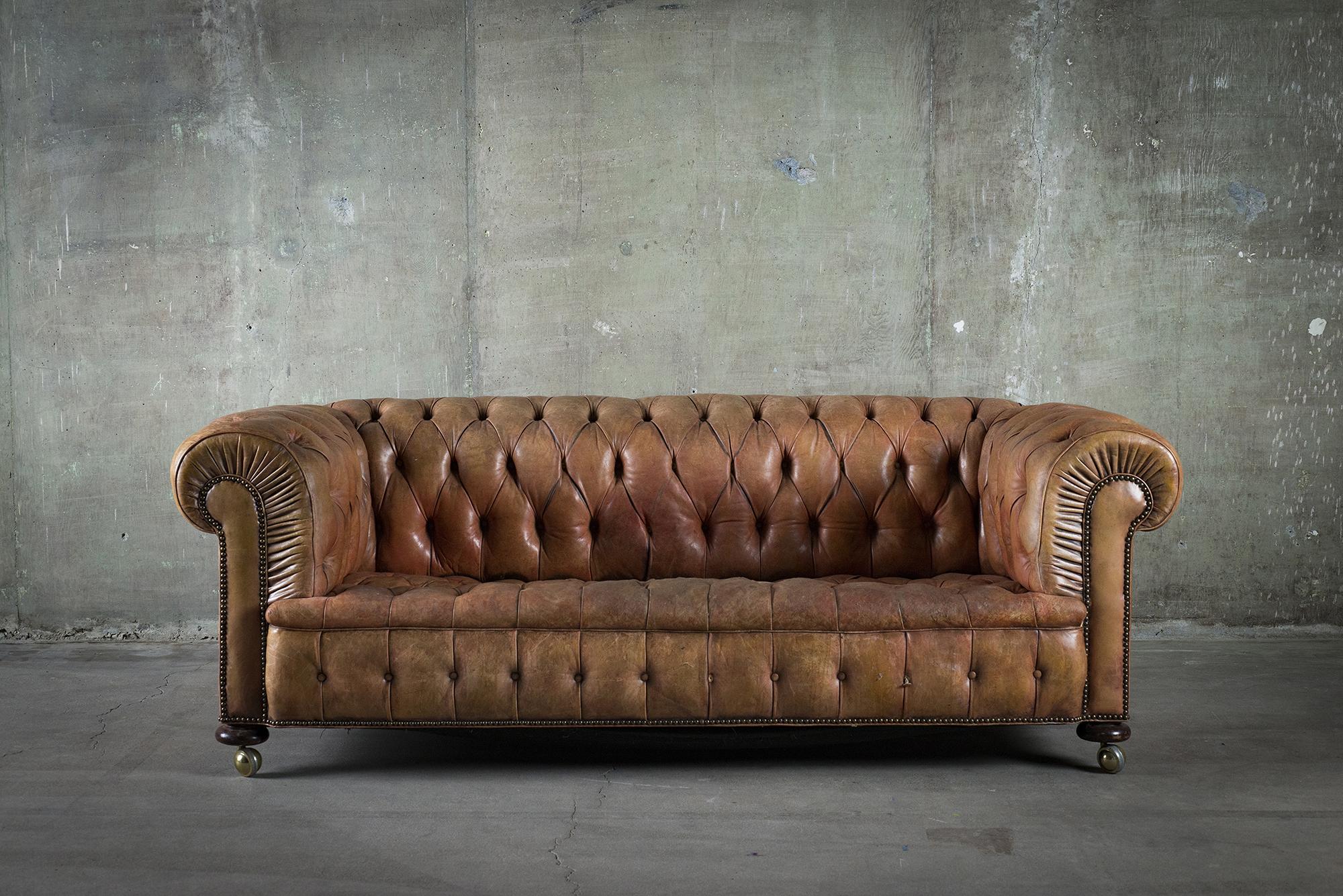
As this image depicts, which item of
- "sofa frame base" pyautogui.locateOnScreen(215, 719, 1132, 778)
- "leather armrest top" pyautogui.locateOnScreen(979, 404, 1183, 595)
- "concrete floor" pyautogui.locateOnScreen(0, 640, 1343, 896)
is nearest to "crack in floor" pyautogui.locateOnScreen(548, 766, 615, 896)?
"concrete floor" pyautogui.locateOnScreen(0, 640, 1343, 896)

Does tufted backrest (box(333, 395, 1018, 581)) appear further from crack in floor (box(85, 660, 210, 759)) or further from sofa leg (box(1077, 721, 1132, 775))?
crack in floor (box(85, 660, 210, 759))

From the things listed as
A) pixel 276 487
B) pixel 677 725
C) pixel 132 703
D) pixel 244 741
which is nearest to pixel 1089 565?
A: pixel 677 725

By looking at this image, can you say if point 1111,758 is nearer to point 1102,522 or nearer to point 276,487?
point 1102,522

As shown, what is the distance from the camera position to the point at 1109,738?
2.18 metres

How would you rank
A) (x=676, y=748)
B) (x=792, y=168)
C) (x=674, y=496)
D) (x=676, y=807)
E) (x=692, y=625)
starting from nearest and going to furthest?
(x=676, y=807) → (x=692, y=625) → (x=676, y=748) → (x=674, y=496) → (x=792, y=168)

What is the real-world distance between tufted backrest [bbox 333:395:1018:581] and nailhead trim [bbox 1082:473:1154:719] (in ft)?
1.57

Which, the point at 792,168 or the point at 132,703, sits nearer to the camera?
the point at 132,703

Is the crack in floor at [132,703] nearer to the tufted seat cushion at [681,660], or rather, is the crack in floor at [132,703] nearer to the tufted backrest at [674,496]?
the tufted seat cushion at [681,660]

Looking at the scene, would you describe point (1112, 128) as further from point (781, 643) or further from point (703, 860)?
point (703, 860)

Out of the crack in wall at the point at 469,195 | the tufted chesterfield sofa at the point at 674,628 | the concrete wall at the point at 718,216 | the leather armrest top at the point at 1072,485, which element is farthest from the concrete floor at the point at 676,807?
the crack in wall at the point at 469,195

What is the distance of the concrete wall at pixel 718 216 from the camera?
3443 mm

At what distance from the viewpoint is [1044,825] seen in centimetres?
193

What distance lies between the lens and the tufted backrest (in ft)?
8.81

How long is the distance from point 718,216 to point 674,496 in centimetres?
120
